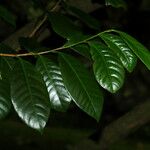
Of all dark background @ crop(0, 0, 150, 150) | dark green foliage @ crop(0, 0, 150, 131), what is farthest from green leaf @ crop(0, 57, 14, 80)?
dark background @ crop(0, 0, 150, 150)

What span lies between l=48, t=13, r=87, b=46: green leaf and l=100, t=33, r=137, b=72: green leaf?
81 mm

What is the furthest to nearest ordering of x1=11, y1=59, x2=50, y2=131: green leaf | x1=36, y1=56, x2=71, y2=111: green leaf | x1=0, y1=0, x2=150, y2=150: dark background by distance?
x1=0, y1=0, x2=150, y2=150: dark background → x1=36, y1=56, x2=71, y2=111: green leaf → x1=11, y1=59, x2=50, y2=131: green leaf

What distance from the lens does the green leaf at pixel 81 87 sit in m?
1.10

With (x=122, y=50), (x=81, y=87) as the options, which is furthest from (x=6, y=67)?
(x=122, y=50)

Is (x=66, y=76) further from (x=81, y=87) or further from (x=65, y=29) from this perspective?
(x=65, y=29)

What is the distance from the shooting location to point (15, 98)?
3.44ft

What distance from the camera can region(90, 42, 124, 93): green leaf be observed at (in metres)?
1.06

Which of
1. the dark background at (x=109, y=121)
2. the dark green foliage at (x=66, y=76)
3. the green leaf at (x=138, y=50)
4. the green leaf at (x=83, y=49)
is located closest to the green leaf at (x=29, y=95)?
the dark green foliage at (x=66, y=76)

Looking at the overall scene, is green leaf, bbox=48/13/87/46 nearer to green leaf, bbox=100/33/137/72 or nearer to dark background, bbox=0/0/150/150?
green leaf, bbox=100/33/137/72

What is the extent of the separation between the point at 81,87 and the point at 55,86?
0.09 meters

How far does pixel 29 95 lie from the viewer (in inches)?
42.2

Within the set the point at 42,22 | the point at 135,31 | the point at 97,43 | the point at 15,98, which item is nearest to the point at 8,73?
the point at 15,98

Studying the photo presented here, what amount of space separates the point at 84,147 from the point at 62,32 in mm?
1680

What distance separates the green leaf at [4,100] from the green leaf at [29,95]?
0.6 inches
